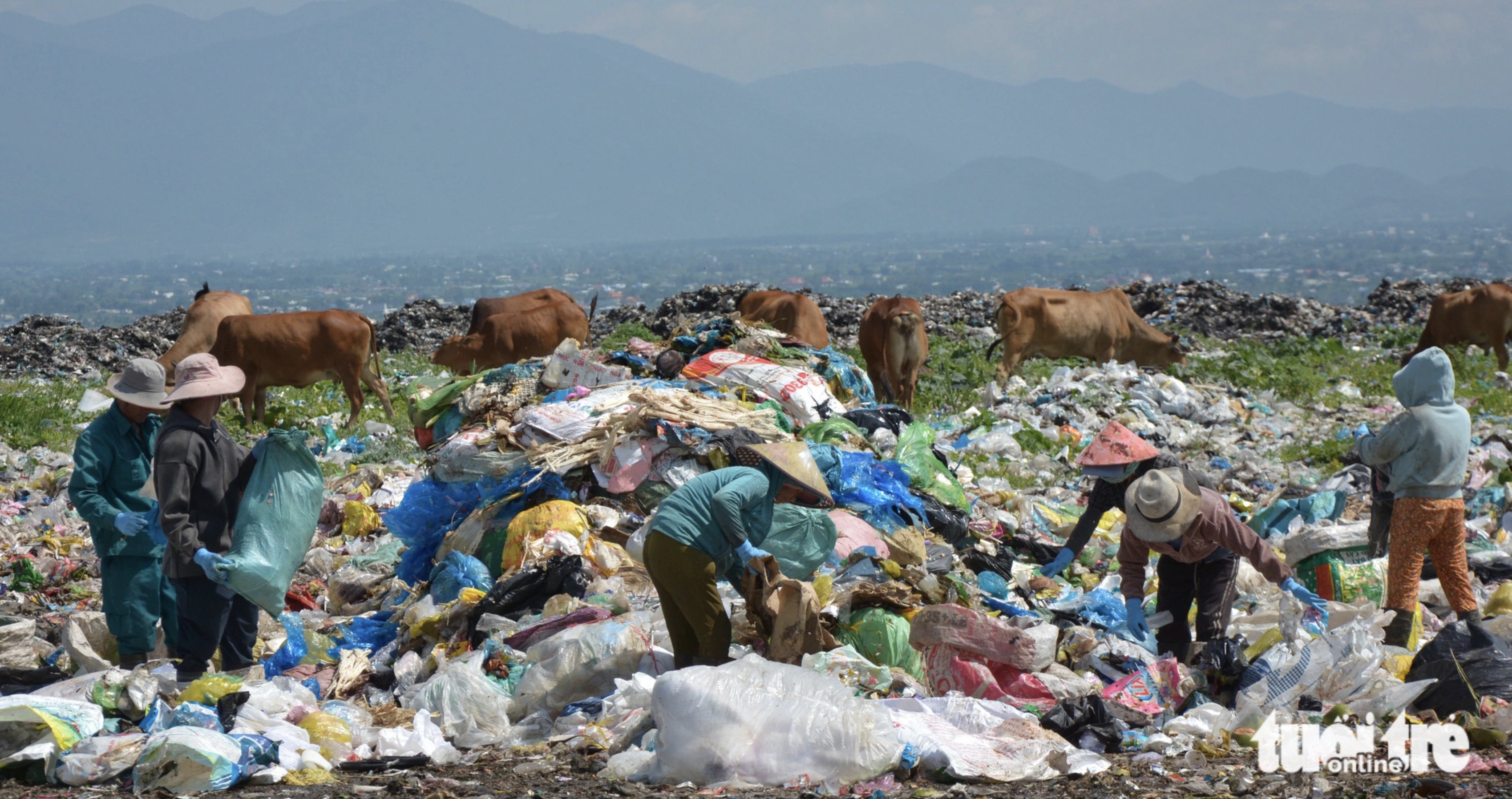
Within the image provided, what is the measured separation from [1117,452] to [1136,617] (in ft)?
2.56

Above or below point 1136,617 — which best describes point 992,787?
below

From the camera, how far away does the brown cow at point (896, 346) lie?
1404 cm

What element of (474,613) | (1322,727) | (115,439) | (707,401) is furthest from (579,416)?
(1322,727)

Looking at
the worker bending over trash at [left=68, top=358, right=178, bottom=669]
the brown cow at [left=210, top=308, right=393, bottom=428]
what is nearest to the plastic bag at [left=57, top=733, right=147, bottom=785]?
the worker bending over trash at [left=68, top=358, right=178, bottom=669]

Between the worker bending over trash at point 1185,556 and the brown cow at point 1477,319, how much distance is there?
43.1 ft

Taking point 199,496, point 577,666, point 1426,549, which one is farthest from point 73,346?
point 1426,549

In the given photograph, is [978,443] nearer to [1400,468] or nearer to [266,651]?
[1400,468]

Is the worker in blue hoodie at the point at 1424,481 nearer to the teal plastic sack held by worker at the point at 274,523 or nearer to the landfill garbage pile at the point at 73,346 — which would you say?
the teal plastic sack held by worker at the point at 274,523

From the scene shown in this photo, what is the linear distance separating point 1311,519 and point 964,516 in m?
2.40

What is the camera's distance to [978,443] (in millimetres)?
11125

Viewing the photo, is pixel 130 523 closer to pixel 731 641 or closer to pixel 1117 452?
pixel 731 641

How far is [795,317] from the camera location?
14.6 m

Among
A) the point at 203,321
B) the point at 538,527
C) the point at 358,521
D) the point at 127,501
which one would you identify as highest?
the point at 203,321

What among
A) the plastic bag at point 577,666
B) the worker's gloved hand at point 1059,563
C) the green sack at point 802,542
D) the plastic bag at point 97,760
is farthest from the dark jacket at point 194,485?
the worker's gloved hand at point 1059,563
